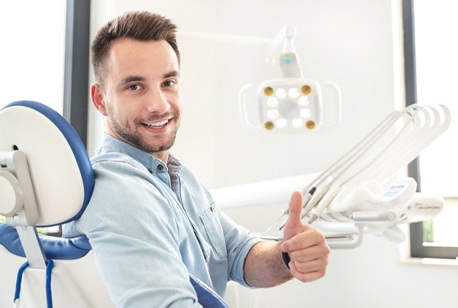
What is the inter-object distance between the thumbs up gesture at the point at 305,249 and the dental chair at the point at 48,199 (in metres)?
0.22

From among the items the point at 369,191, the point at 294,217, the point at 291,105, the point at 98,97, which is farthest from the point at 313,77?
the point at 294,217

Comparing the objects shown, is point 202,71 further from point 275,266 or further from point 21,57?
point 275,266

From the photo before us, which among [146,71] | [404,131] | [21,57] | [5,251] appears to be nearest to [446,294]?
[404,131]

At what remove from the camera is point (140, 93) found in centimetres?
144

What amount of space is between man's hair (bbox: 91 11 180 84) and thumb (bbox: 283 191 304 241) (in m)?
0.54

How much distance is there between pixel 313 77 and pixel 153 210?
6.56ft

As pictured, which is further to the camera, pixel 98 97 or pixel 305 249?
pixel 98 97

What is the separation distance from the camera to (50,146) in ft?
3.62

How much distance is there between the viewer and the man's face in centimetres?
143

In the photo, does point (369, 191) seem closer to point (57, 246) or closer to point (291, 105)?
point (291, 105)

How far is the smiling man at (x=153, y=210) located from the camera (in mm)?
1072

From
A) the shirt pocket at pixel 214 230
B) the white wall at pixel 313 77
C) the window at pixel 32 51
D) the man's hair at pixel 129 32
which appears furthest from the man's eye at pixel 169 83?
the window at pixel 32 51

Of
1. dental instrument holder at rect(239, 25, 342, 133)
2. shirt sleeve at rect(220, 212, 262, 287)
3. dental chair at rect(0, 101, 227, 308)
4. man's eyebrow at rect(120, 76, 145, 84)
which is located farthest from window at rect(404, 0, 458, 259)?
dental chair at rect(0, 101, 227, 308)

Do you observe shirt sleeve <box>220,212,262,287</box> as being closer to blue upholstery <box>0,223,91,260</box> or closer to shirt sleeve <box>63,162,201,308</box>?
shirt sleeve <box>63,162,201,308</box>
